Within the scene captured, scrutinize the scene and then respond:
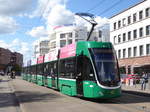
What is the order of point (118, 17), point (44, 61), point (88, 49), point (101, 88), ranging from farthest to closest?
point (118, 17), point (44, 61), point (88, 49), point (101, 88)

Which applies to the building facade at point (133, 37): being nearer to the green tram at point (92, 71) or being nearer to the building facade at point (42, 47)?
the green tram at point (92, 71)

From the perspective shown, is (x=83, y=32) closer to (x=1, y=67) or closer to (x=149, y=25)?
(x=149, y=25)

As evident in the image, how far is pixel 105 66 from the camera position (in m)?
15.8

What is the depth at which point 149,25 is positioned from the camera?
176ft

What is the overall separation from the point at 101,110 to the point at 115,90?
339cm

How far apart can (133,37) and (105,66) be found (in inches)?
1749

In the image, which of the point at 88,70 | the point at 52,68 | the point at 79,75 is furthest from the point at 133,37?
the point at 88,70

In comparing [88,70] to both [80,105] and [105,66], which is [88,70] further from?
[80,105]

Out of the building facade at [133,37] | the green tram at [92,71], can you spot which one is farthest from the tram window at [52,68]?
the building facade at [133,37]

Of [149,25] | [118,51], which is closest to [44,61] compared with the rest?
Result: [149,25]

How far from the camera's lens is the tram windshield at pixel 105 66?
15.5 meters

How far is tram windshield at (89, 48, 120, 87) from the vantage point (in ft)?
51.0

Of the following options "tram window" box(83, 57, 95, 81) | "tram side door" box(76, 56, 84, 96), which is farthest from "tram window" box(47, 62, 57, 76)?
"tram window" box(83, 57, 95, 81)

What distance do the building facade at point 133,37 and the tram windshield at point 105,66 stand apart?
37879 mm
